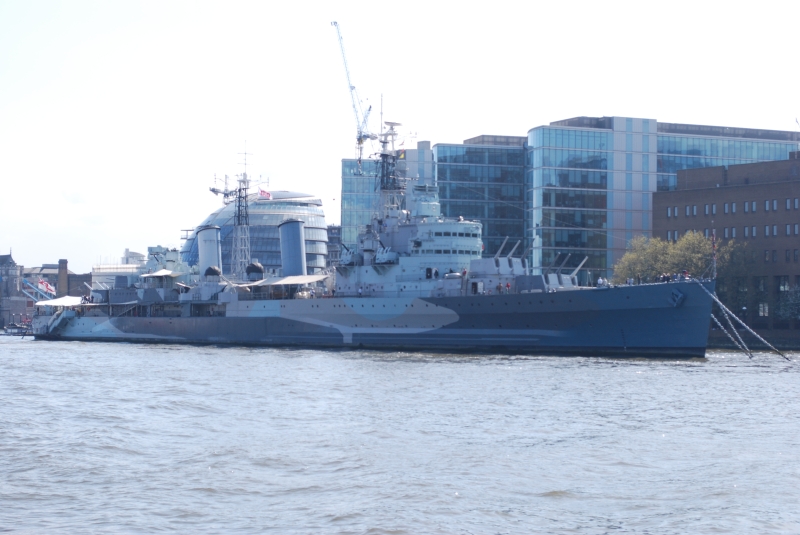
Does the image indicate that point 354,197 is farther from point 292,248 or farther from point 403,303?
point 403,303

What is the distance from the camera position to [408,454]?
17938 millimetres

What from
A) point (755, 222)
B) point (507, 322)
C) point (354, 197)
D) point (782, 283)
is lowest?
point (507, 322)

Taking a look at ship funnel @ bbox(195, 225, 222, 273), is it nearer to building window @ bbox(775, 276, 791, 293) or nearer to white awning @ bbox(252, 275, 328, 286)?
white awning @ bbox(252, 275, 328, 286)

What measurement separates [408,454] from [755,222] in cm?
5058

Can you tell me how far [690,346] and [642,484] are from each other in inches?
972

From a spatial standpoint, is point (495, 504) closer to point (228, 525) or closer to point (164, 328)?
point (228, 525)

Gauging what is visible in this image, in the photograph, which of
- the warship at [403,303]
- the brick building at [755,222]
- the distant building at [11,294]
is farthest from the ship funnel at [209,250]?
the distant building at [11,294]

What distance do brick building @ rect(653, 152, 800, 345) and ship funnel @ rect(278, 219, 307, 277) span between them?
2820cm

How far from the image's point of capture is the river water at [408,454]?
1373cm

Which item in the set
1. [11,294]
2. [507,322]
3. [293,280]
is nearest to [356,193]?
[293,280]

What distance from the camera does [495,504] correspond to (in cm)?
1429

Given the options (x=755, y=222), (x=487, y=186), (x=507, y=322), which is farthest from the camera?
(x=487, y=186)

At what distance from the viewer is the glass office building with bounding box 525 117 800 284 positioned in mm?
75062

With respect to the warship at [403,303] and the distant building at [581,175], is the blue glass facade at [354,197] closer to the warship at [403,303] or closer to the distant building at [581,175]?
the distant building at [581,175]
